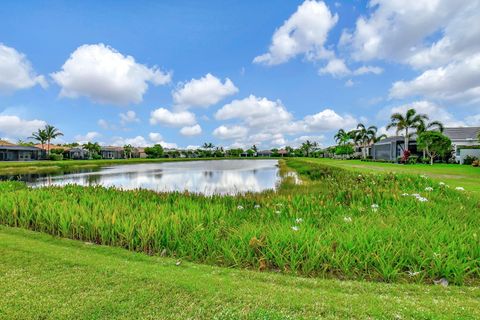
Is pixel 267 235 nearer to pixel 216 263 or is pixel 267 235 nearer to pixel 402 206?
pixel 216 263

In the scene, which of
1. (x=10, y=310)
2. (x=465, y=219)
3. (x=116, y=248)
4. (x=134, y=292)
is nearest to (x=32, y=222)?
(x=116, y=248)

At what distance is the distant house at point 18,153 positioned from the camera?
196 feet

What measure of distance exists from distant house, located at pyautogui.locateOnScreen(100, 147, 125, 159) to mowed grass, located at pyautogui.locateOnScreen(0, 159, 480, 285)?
93671mm

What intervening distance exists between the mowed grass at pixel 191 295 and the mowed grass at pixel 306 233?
553 mm

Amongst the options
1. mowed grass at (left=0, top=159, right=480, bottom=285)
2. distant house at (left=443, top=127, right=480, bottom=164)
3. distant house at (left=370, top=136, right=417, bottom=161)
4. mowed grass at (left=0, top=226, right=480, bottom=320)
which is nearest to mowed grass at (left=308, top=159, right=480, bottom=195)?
mowed grass at (left=0, top=159, right=480, bottom=285)

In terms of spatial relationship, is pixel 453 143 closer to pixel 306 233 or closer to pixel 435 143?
pixel 435 143

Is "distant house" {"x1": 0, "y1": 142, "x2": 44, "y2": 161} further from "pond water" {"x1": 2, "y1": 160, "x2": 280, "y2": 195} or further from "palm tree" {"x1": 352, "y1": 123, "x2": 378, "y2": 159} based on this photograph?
"palm tree" {"x1": 352, "y1": 123, "x2": 378, "y2": 159}

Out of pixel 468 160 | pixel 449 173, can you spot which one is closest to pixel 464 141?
pixel 468 160

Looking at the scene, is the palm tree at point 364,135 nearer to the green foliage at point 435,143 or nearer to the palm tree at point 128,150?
the green foliage at point 435,143

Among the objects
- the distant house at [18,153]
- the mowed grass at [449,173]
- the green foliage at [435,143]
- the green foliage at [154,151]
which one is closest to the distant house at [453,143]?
the green foliage at [435,143]

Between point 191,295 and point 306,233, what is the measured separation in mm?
2461

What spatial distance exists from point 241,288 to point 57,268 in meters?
2.70

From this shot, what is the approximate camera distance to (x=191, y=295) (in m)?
3.42

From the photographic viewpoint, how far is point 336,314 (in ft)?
9.95
